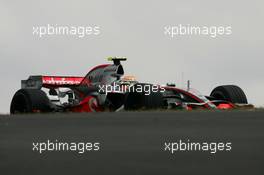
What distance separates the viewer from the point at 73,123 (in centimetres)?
1490

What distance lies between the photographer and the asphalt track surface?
7.45 metres

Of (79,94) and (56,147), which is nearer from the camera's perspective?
(56,147)

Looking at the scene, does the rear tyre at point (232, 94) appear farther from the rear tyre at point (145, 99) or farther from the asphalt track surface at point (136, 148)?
the asphalt track surface at point (136, 148)

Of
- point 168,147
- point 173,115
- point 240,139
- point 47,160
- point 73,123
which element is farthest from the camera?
point 173,115

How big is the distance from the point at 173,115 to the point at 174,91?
16.1 feet

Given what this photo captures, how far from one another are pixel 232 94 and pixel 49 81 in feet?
19.3

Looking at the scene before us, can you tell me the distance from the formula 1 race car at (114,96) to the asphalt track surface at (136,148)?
5.09 m

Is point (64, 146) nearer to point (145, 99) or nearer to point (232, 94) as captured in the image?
point (145, 99)

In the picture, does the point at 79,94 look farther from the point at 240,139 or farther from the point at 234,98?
the point at 240,139

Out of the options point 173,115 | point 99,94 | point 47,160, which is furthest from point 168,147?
point 99,94

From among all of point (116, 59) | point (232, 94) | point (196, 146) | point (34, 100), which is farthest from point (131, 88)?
point (196, 146)

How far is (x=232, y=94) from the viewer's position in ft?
73.6

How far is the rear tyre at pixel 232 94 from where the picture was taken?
2242 cm

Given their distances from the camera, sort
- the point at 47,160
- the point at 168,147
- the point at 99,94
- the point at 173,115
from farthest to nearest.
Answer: the point at 99,94
the point at 173,115
the point at 168,147
the point at 47,160
